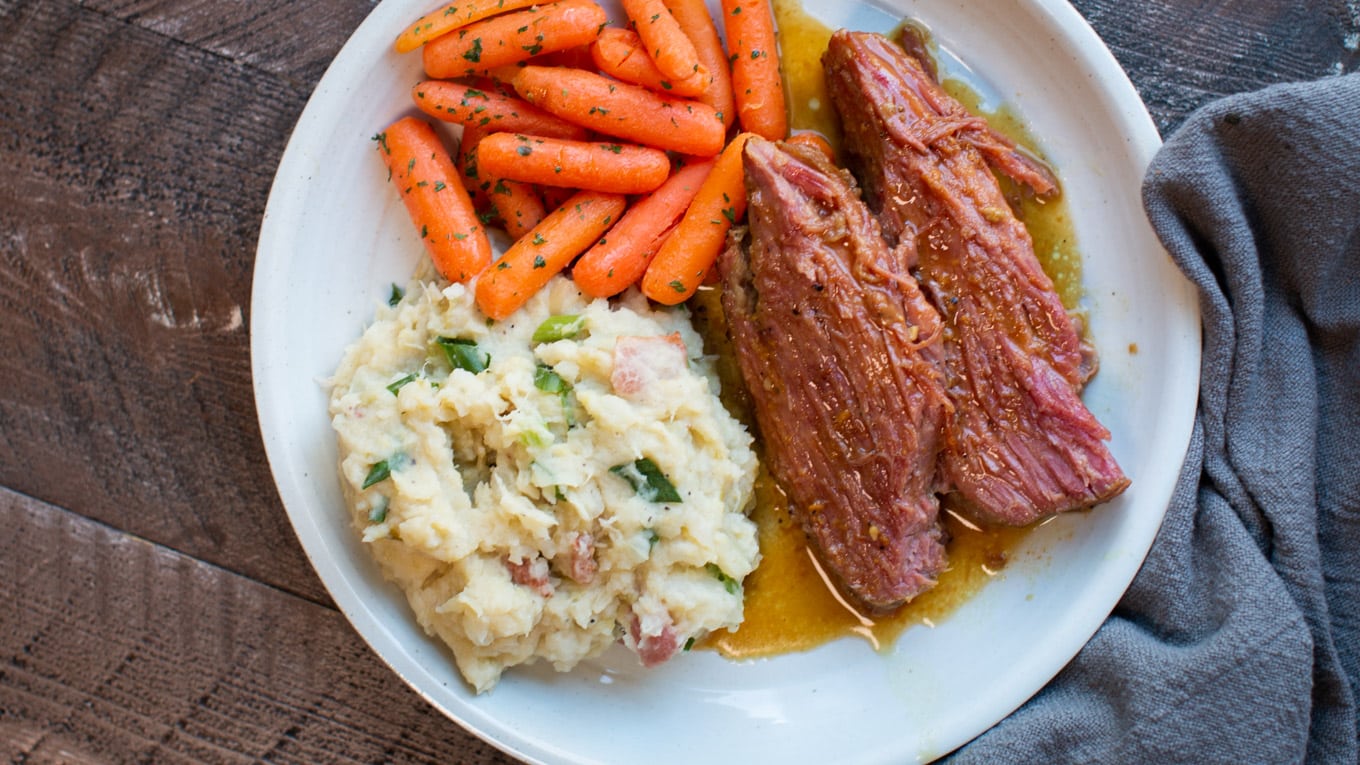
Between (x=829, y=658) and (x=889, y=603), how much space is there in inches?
14.9

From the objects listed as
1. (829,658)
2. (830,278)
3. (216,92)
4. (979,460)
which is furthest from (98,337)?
(979,460)

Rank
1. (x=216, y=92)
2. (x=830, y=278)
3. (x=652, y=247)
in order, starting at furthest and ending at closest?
(x=216, y=92), (x=652, y=247), (x=830, y=278)

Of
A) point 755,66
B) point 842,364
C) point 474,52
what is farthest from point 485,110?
point 842,364

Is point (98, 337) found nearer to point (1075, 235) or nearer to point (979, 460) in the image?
point (979, 460)

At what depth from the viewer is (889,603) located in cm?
317

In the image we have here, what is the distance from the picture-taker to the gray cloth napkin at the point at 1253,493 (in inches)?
117

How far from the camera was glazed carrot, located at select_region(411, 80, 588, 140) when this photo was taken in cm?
317

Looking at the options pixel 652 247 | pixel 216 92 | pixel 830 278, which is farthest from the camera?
pixel 216 92

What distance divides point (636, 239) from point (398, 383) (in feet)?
3.15

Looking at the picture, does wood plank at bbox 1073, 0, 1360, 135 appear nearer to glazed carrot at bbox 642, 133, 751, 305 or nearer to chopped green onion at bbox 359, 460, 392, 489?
glazed carrot at bbox 642, 133, 751, 305

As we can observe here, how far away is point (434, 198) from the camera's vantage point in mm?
3193

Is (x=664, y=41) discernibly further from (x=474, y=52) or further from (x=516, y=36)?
(x=474, y=52)

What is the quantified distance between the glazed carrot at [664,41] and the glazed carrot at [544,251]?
0.49 meters

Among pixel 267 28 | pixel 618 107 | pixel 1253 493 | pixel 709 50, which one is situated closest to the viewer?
pixel 1253 493
